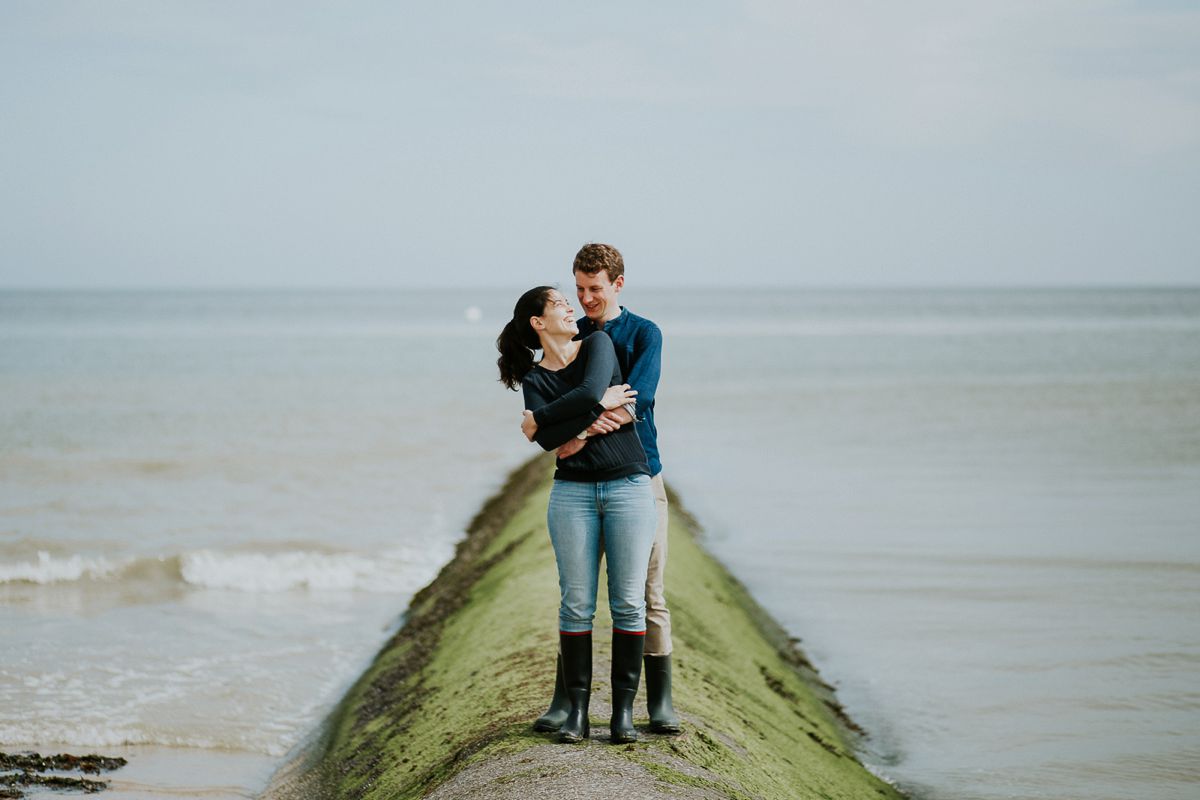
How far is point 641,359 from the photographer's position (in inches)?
203

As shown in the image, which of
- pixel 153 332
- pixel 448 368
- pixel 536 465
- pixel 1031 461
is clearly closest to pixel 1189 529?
pixel 1031 461

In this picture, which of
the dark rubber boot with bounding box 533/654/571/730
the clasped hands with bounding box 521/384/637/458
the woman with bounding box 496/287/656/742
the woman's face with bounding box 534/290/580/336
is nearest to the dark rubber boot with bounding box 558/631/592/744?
the woman with bounding box 496/287/656/742

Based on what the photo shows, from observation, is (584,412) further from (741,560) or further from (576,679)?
(741,560)

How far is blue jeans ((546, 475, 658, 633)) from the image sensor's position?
5.07 m

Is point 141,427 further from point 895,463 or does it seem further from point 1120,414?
point 1120,414

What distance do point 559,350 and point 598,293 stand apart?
32 cm

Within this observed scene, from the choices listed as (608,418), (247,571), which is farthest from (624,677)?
(247,571)

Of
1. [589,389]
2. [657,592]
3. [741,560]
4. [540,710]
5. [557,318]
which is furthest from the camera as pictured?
[741,560]

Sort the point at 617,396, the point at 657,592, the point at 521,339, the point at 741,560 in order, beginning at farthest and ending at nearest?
the point at 741,560, the point at 657,592, the point at 521,339, the point at 617,396

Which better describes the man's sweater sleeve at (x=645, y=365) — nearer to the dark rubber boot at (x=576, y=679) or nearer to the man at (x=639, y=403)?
the man at (x=639, y=403)

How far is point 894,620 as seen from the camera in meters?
11.0

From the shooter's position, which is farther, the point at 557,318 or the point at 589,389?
the point at 557,318

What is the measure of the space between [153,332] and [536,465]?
7408 cm

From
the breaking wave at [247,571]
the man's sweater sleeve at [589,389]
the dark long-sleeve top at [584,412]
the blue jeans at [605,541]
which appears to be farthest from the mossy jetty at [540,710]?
the breaking wave at [247,571]
